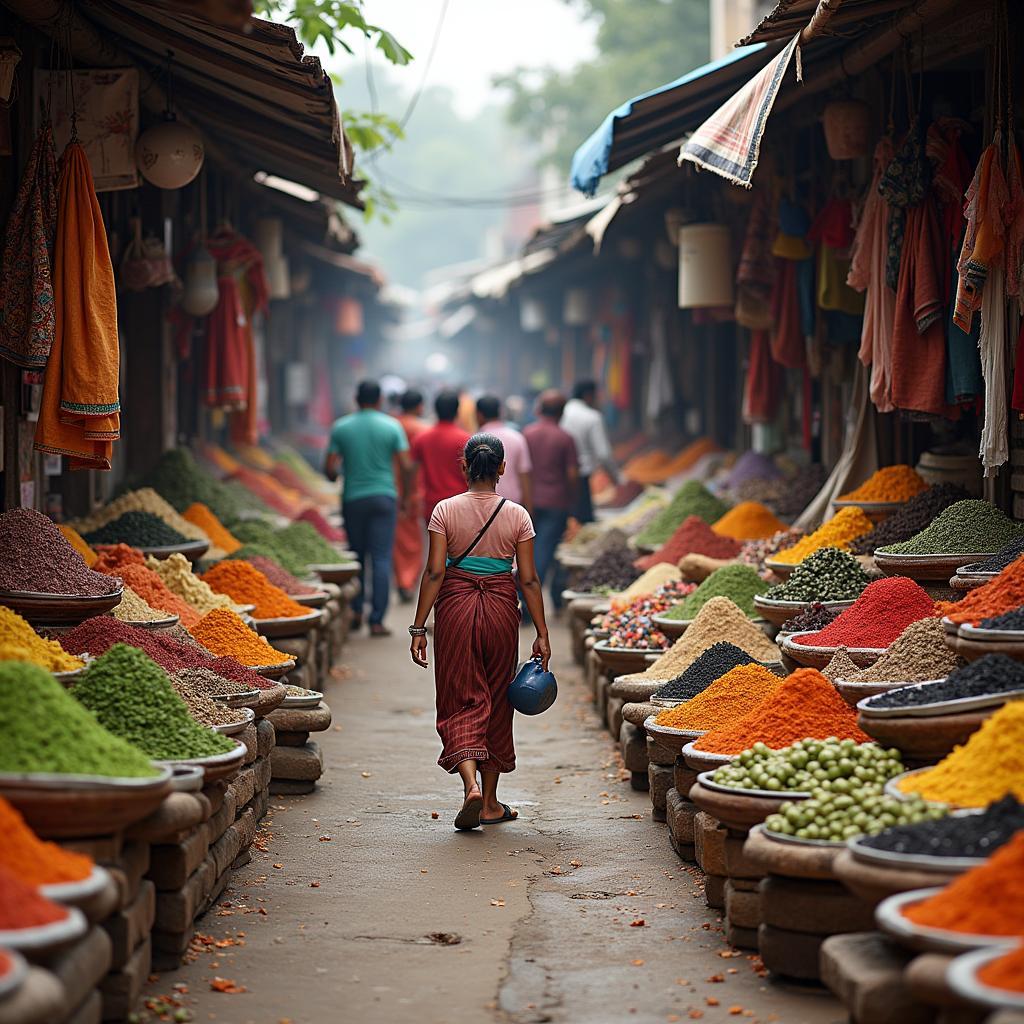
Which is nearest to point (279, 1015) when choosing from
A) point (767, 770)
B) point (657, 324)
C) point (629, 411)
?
point (767, 770)

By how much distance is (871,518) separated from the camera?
823cm

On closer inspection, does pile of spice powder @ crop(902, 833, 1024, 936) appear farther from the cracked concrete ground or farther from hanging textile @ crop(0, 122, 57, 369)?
hanging textile @ crop(0, 122, 57, 369)

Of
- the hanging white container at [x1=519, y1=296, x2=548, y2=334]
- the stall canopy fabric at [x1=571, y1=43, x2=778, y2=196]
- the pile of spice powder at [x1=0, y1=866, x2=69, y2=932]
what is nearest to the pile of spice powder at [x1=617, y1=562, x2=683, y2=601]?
the stall canopy fabric at [x1=571, y1=43, x2=778, y2=196]

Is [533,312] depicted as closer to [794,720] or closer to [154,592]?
[154,592]

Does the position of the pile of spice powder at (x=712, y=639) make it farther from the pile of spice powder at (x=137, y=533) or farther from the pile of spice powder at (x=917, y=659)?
the pile of spice powder at (x=137, y=533)

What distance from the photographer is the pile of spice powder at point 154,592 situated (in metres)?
7.26

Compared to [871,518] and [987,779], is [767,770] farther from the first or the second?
[871,518]

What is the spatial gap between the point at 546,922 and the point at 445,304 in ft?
89.6

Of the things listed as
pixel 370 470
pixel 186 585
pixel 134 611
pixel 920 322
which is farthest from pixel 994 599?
pixel 370 470

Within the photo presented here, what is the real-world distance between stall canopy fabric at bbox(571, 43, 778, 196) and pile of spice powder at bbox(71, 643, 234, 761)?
4390mm

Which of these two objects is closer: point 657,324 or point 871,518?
point 871,518

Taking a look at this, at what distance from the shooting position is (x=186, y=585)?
7922 mm

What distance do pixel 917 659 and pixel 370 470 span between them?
7033mm

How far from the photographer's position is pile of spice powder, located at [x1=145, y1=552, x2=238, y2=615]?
7.88 m
